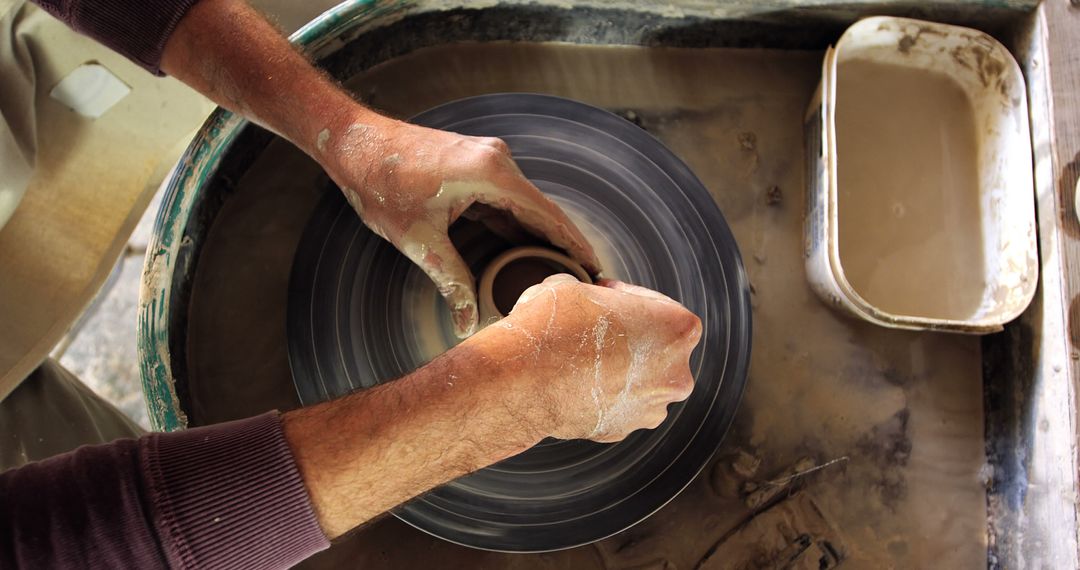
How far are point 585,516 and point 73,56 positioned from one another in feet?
4.28

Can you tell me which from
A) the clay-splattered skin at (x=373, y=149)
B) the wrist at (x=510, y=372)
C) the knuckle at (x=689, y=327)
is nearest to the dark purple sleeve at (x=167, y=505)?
the wrist at (x=510, y=372)

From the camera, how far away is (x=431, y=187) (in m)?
1.22

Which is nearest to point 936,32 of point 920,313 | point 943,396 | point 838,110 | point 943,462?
point 838,110

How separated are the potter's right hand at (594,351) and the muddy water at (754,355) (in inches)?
16.3

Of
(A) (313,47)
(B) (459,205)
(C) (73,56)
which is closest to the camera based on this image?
(B) (459,205)

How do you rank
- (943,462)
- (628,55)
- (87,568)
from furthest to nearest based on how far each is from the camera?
(628,55) < (943,462) < (87,568)

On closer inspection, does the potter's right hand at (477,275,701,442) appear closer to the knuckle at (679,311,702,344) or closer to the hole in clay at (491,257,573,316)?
the knuckle at (679,311,702,344)

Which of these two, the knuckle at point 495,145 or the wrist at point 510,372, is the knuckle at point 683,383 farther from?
the knuckle at point 495,145

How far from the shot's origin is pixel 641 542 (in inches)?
58.7

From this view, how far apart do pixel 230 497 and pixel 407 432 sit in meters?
0.25

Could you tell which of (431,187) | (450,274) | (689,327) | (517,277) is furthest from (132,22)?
(689,327)

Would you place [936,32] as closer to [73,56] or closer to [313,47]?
[313,47]

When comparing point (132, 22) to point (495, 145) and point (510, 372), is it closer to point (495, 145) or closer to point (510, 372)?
point (495, 145)

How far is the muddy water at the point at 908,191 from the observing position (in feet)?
5.22
